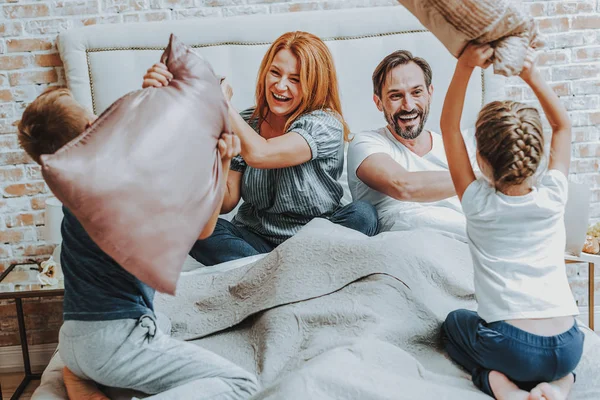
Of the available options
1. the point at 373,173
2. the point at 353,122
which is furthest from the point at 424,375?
the point at 353,122

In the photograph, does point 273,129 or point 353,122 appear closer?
point 273,129

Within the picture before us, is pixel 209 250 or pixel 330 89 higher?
pixel 330 89

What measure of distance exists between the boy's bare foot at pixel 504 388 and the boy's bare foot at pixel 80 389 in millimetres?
849

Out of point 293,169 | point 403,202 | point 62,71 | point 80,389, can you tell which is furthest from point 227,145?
point 62,71

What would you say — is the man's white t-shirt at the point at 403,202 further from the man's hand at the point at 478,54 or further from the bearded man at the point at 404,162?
the man's hand at the point at 478,54

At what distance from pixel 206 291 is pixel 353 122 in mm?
1063

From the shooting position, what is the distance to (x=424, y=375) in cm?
145

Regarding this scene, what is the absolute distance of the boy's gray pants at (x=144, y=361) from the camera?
1.40 metres

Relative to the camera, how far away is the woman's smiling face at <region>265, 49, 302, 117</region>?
233cm

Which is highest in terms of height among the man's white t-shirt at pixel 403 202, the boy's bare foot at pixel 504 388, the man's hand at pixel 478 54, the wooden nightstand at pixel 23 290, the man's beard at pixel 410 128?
the man's hand at pixel 478 54

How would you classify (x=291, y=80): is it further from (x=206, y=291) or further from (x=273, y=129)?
(x=206, y=291)

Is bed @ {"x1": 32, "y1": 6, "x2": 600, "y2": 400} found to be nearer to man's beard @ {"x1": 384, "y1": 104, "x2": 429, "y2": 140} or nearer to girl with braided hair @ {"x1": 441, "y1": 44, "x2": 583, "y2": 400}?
girl with braided hair @ {"x1": 441, "y1": 44, "x2": 583, "y2": 400}

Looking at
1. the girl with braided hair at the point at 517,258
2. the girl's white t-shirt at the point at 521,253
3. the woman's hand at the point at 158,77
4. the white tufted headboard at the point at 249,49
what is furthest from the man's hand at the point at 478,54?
the white tufted headboard at the point at 249,49

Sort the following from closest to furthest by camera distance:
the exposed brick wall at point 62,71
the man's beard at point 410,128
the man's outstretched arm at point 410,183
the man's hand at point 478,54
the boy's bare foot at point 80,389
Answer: the man's hand at point 478,54 < the boy's bare foot at point 80,389 < the man's outstretched arm at point 410,183 < the man's beard at point 410,128 < the exposed brick wall at point 62,71
